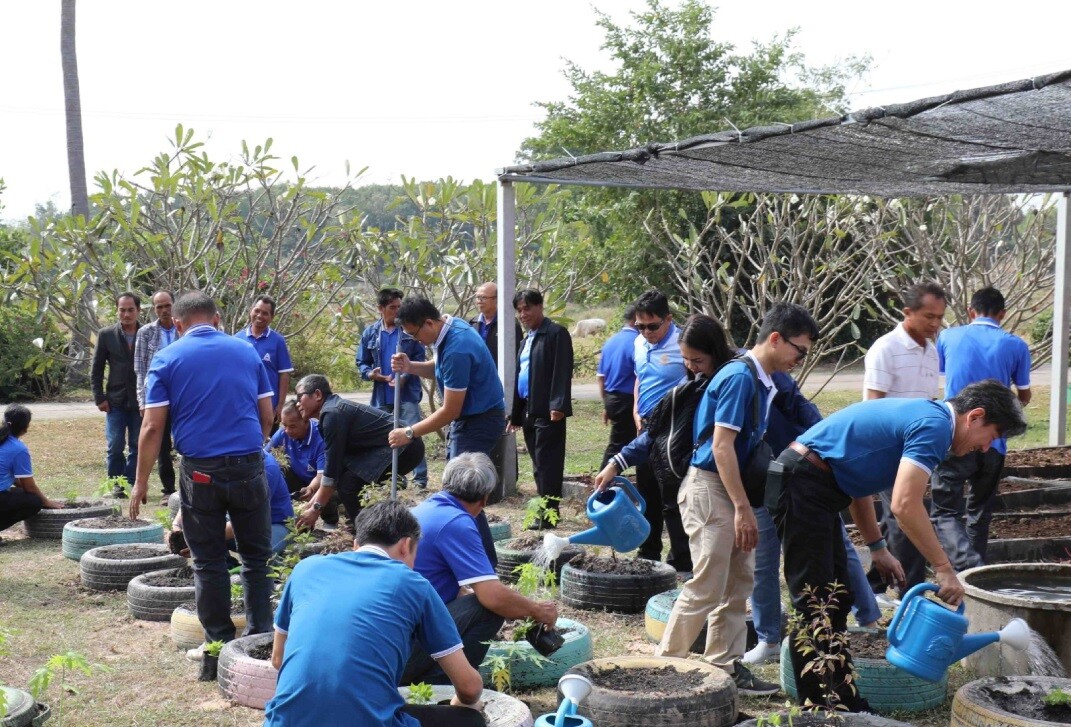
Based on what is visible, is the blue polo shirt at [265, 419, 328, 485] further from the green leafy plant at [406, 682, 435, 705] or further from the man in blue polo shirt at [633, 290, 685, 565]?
the green leafy plant at [406, 682, 435, 705]

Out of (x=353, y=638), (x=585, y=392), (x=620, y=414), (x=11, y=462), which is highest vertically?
(x=353, y=638)

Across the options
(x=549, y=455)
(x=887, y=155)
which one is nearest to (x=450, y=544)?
(x=549, y=455)

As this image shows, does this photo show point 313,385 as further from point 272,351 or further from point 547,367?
point 272,351

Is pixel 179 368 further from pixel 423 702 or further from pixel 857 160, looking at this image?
pixel 857 160

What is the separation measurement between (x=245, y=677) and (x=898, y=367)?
152 inches

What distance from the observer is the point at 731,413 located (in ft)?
16.0

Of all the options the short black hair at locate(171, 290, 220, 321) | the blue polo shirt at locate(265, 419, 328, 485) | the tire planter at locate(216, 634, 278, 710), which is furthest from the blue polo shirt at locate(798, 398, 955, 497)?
the blue polo shirt at locate(265, 419, 328, 485)

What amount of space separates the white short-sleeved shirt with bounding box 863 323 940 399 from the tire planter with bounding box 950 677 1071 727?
2.17m

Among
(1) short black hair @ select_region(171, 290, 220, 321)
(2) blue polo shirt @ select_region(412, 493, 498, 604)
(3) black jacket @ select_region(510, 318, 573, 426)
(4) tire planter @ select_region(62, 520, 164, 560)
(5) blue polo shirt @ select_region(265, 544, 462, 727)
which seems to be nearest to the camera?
(5) blue polo shirt @ select_region(265, 544, 462, 727)

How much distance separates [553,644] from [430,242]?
424 inches

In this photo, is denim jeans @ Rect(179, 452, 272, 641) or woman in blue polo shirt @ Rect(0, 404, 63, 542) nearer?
denim jeans @ Rect(179, 452, 272, 641)

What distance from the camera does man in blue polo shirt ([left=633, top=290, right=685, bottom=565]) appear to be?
7.47m

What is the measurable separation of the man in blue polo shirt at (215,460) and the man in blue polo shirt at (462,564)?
1.53 meters

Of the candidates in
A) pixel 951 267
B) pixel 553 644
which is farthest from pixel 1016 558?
pixel 951 267
